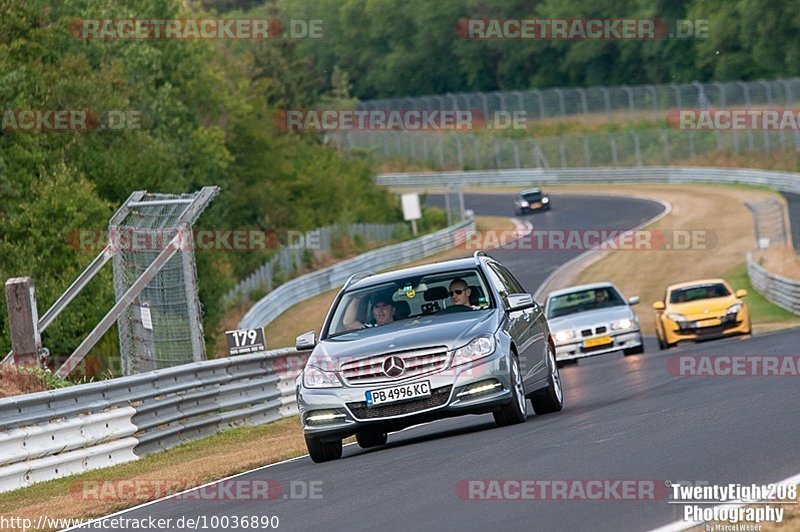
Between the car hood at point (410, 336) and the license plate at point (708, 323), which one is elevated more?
the car hood at point (410, 336)

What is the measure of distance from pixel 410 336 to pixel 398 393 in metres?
0.53

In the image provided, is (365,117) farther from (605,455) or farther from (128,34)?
(605,455)

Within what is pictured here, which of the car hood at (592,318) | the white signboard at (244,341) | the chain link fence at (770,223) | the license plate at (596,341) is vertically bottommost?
the chain link fence at (770,223)

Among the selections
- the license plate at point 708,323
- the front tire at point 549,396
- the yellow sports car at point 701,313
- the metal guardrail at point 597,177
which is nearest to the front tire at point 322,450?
the front tire at point 549,396

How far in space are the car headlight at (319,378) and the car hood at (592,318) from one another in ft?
42.9

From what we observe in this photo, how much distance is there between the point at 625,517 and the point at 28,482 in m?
8.09

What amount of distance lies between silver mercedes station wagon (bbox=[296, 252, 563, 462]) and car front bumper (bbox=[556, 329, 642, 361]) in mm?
11554

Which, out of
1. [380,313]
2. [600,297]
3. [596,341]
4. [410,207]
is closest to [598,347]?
[596,341]

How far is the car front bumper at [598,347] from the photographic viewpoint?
2578cm

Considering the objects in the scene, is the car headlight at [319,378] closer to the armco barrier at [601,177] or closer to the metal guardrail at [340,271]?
the metal guardrail at [340,271]

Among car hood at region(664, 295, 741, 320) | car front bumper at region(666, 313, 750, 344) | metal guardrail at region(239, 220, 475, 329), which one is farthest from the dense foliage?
car front bumper at region(666, 313, 750, 344)

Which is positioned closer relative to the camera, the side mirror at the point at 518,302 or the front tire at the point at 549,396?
the side mirror at the point at 518,302

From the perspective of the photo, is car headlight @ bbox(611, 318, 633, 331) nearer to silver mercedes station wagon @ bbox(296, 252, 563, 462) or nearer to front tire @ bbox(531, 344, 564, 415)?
front tire @ bbox(531, 344, 564, 415)

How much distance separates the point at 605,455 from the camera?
10430 millimetres
